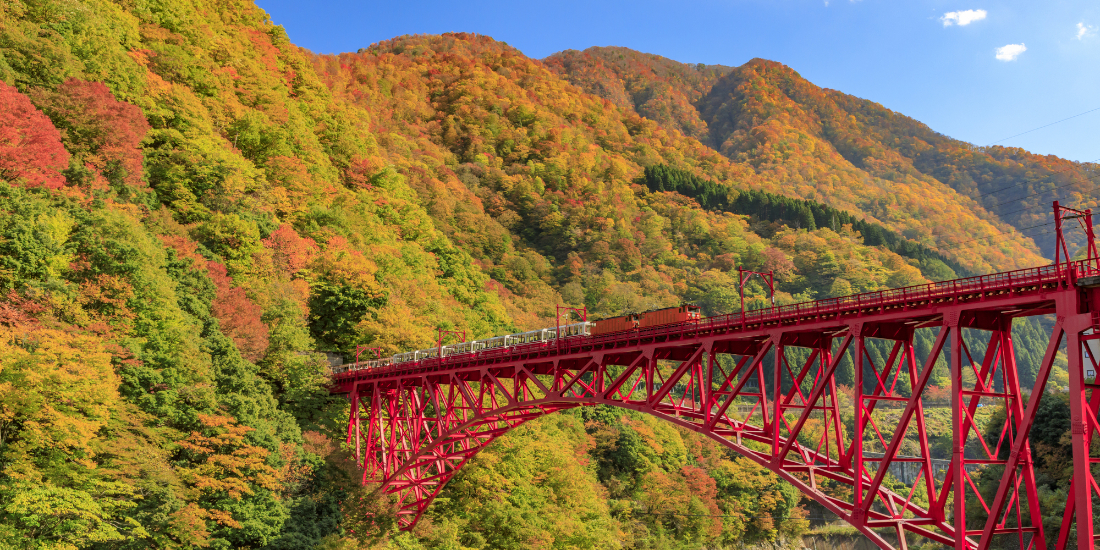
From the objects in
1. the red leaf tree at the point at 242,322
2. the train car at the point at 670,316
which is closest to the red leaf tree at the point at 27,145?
the red leaf tree at the point at 242,322

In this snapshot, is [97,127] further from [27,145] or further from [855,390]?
[855,390]

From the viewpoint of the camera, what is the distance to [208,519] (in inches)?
1287

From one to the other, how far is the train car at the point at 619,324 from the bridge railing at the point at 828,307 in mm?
417

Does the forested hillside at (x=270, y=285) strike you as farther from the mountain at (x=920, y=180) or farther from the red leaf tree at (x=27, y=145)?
the mountain at (x=920, y=180)

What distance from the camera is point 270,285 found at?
4778cm

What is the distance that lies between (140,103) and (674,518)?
5246 centimetres

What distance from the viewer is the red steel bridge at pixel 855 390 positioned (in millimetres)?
17797

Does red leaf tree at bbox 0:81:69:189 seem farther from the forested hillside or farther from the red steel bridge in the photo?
the red steel bridge

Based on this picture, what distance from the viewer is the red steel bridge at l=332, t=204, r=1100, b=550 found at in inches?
701

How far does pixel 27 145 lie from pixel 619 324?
32129 mm

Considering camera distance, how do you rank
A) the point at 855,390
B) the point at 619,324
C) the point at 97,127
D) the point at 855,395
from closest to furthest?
the point at 855,390, the point at 855,395, the point at 619,324, the point at 97,127

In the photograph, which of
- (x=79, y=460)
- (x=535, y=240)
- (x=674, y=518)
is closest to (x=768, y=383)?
(x=535, y=240)

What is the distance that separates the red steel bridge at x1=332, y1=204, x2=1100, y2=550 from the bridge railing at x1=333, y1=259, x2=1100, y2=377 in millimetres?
69

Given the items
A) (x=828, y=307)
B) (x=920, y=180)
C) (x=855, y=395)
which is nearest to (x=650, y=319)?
(x=828, y=307)
